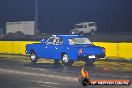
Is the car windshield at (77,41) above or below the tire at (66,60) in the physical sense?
above

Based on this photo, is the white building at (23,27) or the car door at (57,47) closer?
the car door at (57,47)

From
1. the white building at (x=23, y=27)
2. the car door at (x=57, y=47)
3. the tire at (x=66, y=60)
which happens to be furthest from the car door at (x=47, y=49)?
the white building at (x=23, y=27)

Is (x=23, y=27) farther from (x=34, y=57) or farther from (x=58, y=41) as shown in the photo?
(x=58, y=41)

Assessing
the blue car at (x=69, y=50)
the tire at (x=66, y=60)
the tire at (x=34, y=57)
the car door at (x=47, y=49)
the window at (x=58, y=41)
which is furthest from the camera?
the tire at (x=34, y=57)

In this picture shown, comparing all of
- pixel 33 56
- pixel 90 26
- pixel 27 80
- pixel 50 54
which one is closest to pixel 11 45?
pixel 33 56

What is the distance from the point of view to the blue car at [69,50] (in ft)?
63.0

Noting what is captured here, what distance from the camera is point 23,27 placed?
59.7 m

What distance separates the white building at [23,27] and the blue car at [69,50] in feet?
121

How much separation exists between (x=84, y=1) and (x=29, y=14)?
11.8 meters

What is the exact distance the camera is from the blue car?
19.2m

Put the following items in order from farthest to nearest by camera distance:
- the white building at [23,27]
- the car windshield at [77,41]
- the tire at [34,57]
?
the white building at [23,27] < the tire at [34,57] < the car windshield at [77,41]

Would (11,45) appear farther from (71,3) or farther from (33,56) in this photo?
(71,3)

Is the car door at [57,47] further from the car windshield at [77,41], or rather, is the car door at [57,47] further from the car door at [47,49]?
the car windshield at [77,41]

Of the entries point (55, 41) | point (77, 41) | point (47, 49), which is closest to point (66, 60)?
point (77, 41)
